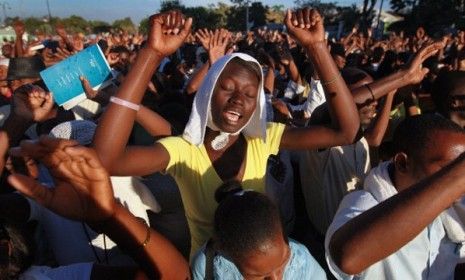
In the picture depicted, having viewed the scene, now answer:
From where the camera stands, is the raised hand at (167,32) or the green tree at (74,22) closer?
the raised hand at (167,32)

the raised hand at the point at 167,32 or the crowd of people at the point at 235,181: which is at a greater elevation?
the raised hand at the point at 167,32

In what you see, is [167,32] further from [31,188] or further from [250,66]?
[31,188]

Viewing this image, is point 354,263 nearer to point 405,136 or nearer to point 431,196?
point 431,196

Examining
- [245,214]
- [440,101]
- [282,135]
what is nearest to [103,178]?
[245,214]

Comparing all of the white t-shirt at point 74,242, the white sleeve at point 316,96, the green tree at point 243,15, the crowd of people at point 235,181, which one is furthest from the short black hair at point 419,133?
the green tree at point 243,15

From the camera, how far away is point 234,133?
2.07 m

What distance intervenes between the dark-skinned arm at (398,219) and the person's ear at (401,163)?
50 centimetres

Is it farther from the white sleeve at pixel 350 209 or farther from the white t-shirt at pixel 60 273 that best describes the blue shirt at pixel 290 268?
the white t-shirt at pixel 60 273

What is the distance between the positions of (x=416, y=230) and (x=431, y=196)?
104 mm

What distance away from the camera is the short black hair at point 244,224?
1.51 m

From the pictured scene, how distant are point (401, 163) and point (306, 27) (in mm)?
770

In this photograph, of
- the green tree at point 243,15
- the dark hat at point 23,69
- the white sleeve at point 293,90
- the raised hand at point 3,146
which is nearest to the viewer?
the raised hand at point 3,146

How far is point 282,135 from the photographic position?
2.16 meters

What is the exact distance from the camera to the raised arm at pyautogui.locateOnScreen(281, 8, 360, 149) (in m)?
1.96
